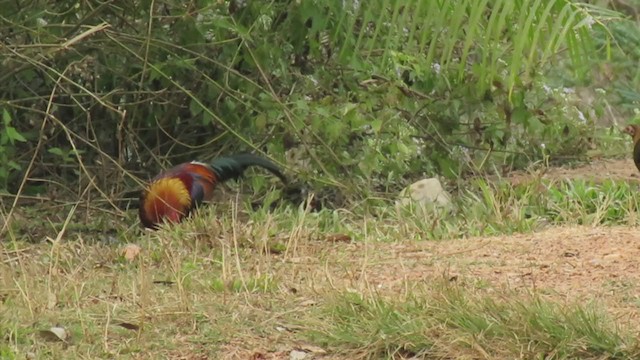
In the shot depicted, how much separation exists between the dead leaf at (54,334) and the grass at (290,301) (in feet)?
0.07

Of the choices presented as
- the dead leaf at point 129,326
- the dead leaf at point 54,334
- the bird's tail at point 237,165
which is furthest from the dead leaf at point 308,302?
the bird's tail at point 237,165

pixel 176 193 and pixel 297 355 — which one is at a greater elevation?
pixel 297 355

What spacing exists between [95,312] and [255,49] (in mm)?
3248

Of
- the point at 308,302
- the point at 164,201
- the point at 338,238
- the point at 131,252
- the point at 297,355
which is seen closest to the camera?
the point at 297,355

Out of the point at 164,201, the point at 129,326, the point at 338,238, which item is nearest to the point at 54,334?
the point at 129,326

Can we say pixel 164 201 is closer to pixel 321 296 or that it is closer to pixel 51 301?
pixel 51 301

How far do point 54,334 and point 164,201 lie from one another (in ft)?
9.95

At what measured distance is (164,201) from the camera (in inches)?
281

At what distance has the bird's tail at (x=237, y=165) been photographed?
7.70 m

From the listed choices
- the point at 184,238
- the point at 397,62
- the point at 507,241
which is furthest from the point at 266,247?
the point at 397,62

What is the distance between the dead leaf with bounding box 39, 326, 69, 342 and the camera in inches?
162

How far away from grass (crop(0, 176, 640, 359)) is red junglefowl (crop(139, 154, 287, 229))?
2.65 feet

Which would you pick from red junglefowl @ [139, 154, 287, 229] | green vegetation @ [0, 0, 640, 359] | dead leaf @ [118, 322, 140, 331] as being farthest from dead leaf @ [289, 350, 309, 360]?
red junglefowl @ [139, 154, 287, 229]

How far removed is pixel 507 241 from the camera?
5645 millimetres
